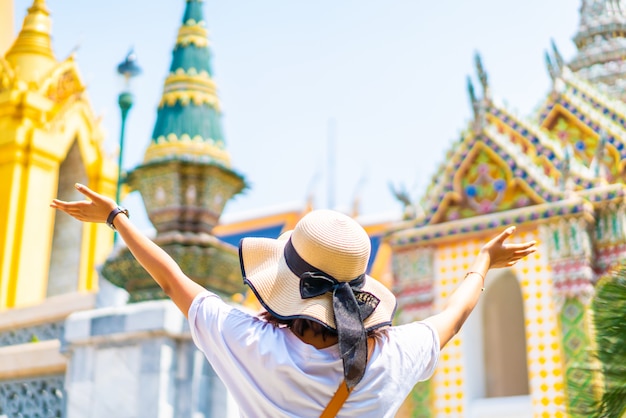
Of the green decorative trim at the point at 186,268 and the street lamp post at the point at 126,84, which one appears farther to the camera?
the street lamp post at the point at 126,84

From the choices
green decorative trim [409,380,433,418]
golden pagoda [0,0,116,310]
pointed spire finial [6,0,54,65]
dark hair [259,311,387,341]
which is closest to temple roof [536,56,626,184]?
green decorative trim [409,380,433,418]

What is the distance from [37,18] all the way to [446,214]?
7464 mm

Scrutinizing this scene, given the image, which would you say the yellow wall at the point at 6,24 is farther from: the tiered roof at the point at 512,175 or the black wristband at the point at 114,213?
the black wristband at the point at 114,213

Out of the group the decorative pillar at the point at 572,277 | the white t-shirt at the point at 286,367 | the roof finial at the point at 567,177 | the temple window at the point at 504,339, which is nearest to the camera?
the white t-shirt at the point at 286,367

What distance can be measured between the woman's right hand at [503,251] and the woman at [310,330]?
0.33m

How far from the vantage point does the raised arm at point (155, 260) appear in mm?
2064

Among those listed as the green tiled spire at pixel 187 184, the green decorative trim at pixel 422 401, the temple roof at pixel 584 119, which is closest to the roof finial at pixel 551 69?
the temple roof at pixel 584 119

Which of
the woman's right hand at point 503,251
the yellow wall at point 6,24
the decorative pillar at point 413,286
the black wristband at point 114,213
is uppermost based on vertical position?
the yellow wall at point 6,24

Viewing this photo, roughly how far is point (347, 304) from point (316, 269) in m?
0.11

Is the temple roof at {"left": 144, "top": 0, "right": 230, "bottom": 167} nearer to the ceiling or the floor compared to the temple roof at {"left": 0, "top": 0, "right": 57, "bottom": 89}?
nearer to the floor

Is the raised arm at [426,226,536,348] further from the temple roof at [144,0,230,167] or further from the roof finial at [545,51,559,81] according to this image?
the roof finial at [545,51,559,81]

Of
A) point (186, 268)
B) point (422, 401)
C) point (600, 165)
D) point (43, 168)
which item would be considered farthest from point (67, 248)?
point (186, 268)

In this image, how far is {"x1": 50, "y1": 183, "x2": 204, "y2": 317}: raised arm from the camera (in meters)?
2.06

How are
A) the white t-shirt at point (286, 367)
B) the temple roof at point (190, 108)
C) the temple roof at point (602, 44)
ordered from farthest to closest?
the temple roof at point (602, 44) < the temple roof at point (190, 108) < the white t-shirt at point (286, 367)
